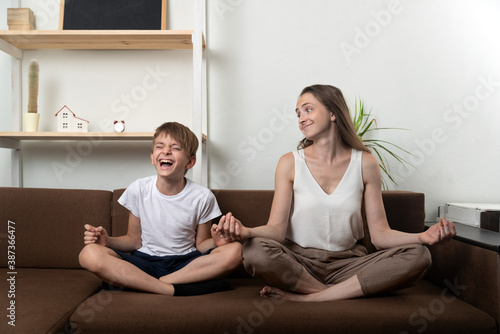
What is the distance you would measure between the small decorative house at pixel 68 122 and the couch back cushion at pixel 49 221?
40 cm

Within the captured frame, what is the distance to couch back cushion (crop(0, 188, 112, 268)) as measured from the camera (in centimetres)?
185

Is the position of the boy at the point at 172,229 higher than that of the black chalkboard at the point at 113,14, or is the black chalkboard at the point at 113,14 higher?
the black chalkboard at the point at 113,14

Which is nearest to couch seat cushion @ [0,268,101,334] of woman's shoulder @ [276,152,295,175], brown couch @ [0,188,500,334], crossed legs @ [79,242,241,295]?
brown couch @ [0,188,500,334]

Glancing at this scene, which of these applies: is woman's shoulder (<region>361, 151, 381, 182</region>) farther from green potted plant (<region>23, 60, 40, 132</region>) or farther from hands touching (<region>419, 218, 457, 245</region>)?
green potted plant (<region>23, 60, 40, 132</region>)

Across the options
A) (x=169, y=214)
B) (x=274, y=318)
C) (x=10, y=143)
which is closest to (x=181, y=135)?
(x=169, y=214)

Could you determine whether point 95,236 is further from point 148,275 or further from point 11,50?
point 11,50

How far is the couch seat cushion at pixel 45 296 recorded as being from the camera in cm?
122

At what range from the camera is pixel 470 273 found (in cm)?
149

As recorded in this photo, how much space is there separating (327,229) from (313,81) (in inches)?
38.5

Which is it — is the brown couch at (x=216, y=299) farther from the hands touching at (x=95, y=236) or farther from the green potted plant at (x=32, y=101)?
the green potted plant at (x=32, y=101)

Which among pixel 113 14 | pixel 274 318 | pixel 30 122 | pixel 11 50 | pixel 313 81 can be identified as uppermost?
pixel 113 14

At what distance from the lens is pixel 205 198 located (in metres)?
1.77

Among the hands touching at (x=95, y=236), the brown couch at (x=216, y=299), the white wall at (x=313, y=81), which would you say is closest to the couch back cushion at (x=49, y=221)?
the brown couch at (x=216, y=299)

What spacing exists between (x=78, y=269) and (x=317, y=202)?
1044 mm
